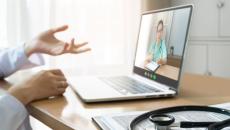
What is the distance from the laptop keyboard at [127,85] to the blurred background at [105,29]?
0.91 meters

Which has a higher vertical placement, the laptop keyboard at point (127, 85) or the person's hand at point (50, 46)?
the person's hand at point (50, 46)

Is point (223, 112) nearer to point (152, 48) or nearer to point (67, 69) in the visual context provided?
point (152, 48)

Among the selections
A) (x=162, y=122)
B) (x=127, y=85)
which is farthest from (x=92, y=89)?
(x=162, y=122)

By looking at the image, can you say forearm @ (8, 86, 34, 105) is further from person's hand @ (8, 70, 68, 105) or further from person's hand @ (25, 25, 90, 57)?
person's hand @ (25, 25, 90, 57)

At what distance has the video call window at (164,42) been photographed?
2.56 feet

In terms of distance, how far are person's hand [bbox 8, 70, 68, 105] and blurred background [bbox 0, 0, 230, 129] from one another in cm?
109

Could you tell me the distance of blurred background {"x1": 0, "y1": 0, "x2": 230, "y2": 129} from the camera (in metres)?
1.81

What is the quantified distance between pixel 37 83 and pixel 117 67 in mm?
1406

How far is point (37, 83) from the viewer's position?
72cm

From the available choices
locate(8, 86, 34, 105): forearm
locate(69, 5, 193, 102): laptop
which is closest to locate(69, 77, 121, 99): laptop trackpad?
locate(69, 5, 193, 102): laptop

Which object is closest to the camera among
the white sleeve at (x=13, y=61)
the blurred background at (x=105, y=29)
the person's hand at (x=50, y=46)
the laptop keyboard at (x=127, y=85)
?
the laptop keyboard at (x=127, y=85)

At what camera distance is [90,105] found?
0.66 m

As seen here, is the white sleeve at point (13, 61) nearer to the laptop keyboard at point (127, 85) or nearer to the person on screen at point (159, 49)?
the laptop keyboard at point (127, 85)

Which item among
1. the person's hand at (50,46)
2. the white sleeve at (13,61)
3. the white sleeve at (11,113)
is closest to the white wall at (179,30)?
the person's hand at (50,46)
